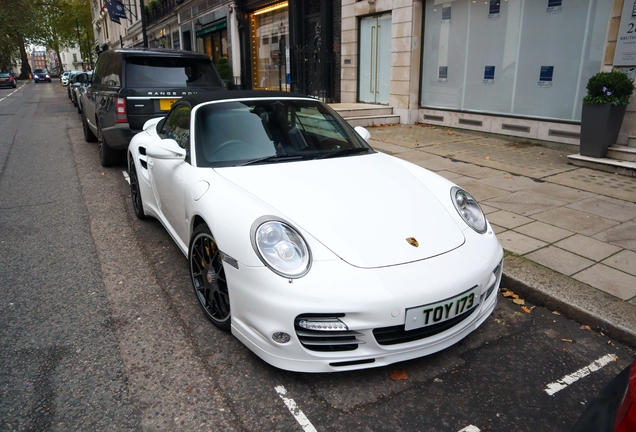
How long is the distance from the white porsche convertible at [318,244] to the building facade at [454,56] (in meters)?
6.23

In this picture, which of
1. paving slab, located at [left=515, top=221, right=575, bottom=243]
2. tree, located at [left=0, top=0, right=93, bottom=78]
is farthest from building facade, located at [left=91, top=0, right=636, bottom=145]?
tree, located at [left=0, top=0, right=93, bottom=78]

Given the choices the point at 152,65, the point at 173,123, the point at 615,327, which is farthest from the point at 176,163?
the point at 152,65

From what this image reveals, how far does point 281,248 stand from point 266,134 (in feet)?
4.84

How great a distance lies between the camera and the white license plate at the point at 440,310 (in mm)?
2506

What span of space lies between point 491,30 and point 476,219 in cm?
853

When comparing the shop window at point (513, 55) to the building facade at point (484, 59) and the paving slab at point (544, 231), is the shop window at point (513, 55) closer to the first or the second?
A: the building facade at point (484, 59)

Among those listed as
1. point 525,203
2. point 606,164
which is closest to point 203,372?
point 525,203

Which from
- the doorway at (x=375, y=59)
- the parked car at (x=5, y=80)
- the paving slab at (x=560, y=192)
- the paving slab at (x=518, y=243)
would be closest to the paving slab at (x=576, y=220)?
the paving slab at (x=560, y=192)

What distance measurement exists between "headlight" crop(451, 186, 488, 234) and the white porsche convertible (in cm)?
1

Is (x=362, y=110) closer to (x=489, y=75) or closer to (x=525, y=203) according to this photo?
(x=489, y=75)

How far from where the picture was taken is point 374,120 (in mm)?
12211

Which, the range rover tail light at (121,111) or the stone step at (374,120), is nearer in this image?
the range rover tail light at (121,111)

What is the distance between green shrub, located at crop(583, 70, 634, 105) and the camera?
710 cm

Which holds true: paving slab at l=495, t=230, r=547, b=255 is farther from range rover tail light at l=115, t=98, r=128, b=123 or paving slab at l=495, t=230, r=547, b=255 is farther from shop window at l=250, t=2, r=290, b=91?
shop window at l=250, t=2, r=290, b=91
